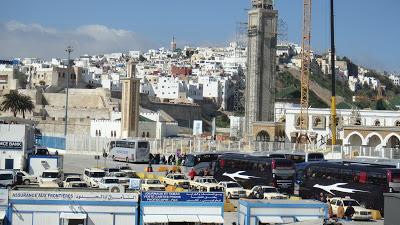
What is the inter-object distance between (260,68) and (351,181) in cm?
4621

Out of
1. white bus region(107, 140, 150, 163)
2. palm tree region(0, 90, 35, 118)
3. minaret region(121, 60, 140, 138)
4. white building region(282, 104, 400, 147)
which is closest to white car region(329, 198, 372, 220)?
white bus region(107, 140, 150, 163)

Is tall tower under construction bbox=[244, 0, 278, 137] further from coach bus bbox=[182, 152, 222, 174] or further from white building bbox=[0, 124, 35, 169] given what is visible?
white building bbox=[0, 124, 35, 169]

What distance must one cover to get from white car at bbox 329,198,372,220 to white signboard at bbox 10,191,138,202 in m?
8.35

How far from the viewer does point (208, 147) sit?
4903cm

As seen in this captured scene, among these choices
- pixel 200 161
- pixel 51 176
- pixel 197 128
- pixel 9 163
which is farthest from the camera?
pixel 197 128

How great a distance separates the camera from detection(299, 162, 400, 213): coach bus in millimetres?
23422

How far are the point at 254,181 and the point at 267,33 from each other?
143 feet

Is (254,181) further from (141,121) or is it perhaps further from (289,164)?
(141,121)

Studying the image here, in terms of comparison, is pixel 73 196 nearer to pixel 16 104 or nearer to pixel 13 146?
pixel 13 146

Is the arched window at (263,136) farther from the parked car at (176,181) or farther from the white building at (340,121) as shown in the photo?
the parked car at (176,181)

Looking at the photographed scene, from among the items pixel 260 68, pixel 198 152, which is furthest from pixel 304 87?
pixel 198 152

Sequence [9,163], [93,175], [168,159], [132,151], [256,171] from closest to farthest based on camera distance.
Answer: [93,175]
[256,171]
[9,163]
[132,151]
[168,159]

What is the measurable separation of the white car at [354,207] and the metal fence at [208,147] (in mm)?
17255

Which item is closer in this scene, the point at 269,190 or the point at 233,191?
the point at 269,190
